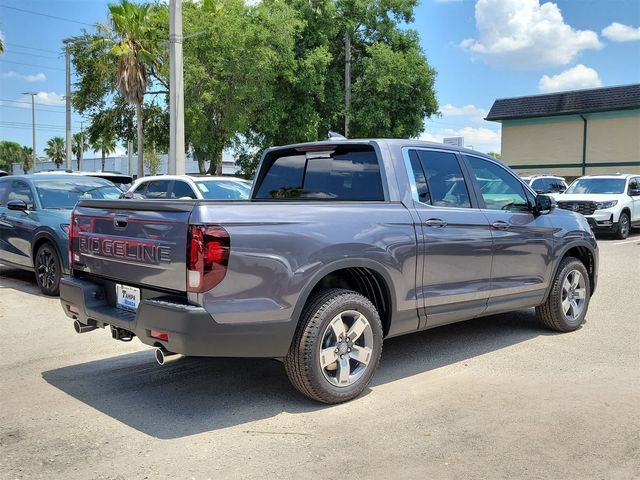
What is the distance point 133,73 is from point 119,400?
77.8 feet

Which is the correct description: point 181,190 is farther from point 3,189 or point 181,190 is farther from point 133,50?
point 133,50

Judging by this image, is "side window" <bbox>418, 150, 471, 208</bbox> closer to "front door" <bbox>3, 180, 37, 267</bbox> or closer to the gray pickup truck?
the gray pickup truck

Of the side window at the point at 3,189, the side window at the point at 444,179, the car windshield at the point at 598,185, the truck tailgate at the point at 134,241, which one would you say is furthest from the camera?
the car windshield at the point at 598,185

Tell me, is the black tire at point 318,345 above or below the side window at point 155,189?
below

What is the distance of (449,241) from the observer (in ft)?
16.8

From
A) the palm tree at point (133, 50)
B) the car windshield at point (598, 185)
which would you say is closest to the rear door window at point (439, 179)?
the car windshield at point (598, 185)

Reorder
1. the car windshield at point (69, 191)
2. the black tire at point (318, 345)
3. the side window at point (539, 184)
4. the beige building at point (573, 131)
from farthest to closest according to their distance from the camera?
the beige building at point (573, 131), the side window at point (539, 184), the car windshield at point (69, 191), the black tire at point (318, 345)

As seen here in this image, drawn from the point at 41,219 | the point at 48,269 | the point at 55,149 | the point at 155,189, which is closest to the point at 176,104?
the point at 155,189

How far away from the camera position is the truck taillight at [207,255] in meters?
3.79

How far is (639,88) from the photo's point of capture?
3394 centimetres

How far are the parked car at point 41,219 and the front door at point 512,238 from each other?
17.9 ft

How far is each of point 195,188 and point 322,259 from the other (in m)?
7.75

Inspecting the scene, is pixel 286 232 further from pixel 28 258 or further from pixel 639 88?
pixel 639 88

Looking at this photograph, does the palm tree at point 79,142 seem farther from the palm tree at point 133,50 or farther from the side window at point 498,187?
the side window at point 498,187
